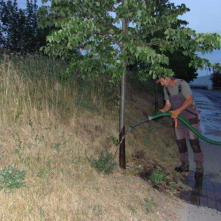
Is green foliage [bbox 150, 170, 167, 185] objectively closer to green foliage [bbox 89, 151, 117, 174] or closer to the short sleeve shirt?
green foliage [bbox 89, 151, 117, 174]

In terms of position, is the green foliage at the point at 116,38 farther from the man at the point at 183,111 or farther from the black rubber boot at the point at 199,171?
the black rubber boot at the point at 199,171

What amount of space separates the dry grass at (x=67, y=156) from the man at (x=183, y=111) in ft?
1.82

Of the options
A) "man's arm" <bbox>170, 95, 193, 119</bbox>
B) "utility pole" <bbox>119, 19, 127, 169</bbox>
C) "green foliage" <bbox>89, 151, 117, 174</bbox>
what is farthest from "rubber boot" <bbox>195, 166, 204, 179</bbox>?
"green foliage" <bbox>89, 151, 117, 174</bbox>

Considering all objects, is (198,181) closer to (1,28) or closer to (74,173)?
(74,173)

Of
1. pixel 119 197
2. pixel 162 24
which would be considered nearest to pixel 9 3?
pixel 162 24

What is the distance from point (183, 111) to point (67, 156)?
7.82 ft

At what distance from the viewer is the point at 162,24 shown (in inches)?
202

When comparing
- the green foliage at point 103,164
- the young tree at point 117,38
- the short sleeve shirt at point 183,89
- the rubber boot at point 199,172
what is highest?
the young tree at point 117,38

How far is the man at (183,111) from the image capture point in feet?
17.7

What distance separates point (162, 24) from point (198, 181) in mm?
2825

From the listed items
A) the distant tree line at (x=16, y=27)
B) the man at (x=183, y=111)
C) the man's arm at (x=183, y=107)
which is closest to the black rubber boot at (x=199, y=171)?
the man at (x=183, y=111)

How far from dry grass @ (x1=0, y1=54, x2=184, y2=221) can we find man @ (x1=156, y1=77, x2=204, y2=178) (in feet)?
1.82

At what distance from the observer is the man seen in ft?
17.7

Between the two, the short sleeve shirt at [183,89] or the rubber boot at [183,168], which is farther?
the rubber boot at [183,168]
